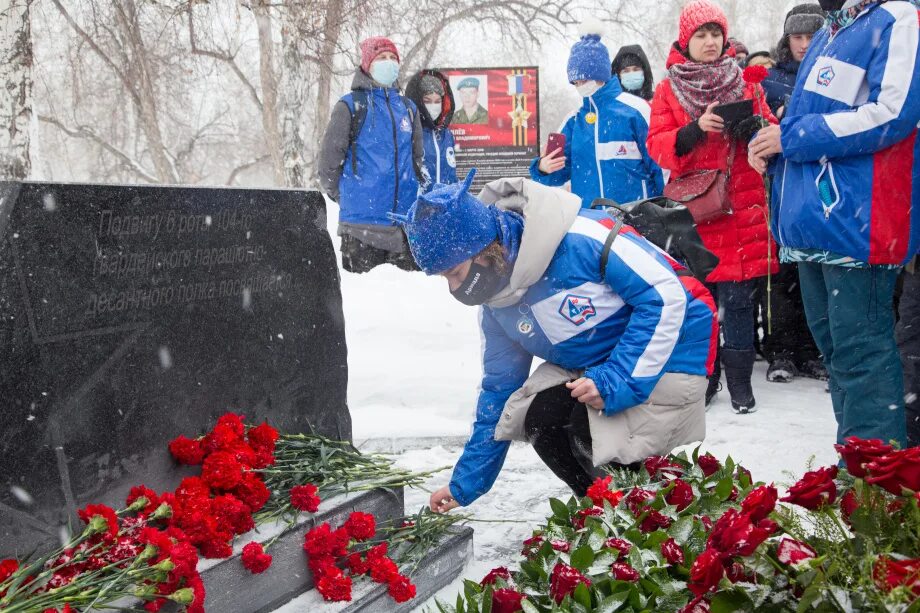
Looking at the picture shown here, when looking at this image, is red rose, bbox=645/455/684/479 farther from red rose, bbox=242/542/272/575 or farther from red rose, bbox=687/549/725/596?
red rose, bbox=242/542/272/575

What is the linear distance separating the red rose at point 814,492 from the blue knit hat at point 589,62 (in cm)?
375

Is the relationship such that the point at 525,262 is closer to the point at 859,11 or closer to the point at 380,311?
the point at 859,11

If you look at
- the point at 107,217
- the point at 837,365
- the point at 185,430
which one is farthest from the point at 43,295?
the point at 837,365

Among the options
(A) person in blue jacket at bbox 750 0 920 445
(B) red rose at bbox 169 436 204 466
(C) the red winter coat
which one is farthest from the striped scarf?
(B) red rose at bbox 169 436 204 466

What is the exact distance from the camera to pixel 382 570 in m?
Result: 2.53

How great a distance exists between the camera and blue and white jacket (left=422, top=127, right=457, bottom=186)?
6.75 metres

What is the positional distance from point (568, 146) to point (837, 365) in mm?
2348

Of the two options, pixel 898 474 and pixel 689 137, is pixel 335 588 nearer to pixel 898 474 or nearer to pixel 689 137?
pixel 898 474

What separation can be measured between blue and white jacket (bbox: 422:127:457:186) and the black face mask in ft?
14.0

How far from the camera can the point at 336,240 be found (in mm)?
11242

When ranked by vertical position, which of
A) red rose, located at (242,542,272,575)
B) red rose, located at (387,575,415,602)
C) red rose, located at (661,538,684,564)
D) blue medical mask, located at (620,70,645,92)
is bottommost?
red rose, located at (387,575,415,602)

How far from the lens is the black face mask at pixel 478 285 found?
244 centimetres

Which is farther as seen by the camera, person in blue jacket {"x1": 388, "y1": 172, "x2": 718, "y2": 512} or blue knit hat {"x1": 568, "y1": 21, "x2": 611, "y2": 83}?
blue knit hat {"x1": 568, "y1": 21, "x2": 611, "y2": 83}

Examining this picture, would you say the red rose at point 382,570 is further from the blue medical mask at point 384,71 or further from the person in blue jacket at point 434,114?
the person in blue jacket at point 434,114
